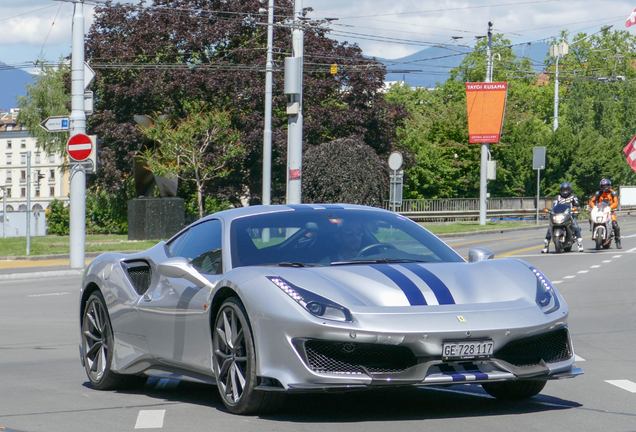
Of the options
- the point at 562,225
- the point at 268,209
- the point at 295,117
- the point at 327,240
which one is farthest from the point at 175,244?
the point at 562,225

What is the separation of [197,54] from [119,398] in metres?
38.5

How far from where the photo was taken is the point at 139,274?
6629mm

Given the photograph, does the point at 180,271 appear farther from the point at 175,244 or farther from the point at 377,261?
the point at 377,261

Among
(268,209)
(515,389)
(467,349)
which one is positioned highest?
(268,209)

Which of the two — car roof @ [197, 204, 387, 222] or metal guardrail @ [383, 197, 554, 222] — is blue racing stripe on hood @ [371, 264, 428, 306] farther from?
metal guardrail @ [383, 197, 554, 222]

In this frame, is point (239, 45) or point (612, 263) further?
point (239, 45)

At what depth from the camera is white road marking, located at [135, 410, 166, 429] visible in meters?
5.17

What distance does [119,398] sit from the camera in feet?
20.8

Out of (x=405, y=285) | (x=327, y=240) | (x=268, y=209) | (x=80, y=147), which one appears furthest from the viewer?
(x=80, y=147)

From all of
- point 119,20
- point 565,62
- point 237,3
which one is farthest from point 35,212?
point 565,62

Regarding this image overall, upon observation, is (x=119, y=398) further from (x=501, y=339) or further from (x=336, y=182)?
(x=336, y=182)

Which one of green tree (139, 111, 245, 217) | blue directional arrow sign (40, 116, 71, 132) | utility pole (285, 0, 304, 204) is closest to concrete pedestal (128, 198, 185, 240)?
green tree (139, 111, 245, 217)

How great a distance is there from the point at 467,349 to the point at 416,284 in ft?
1.61

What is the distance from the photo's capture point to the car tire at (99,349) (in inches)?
261
